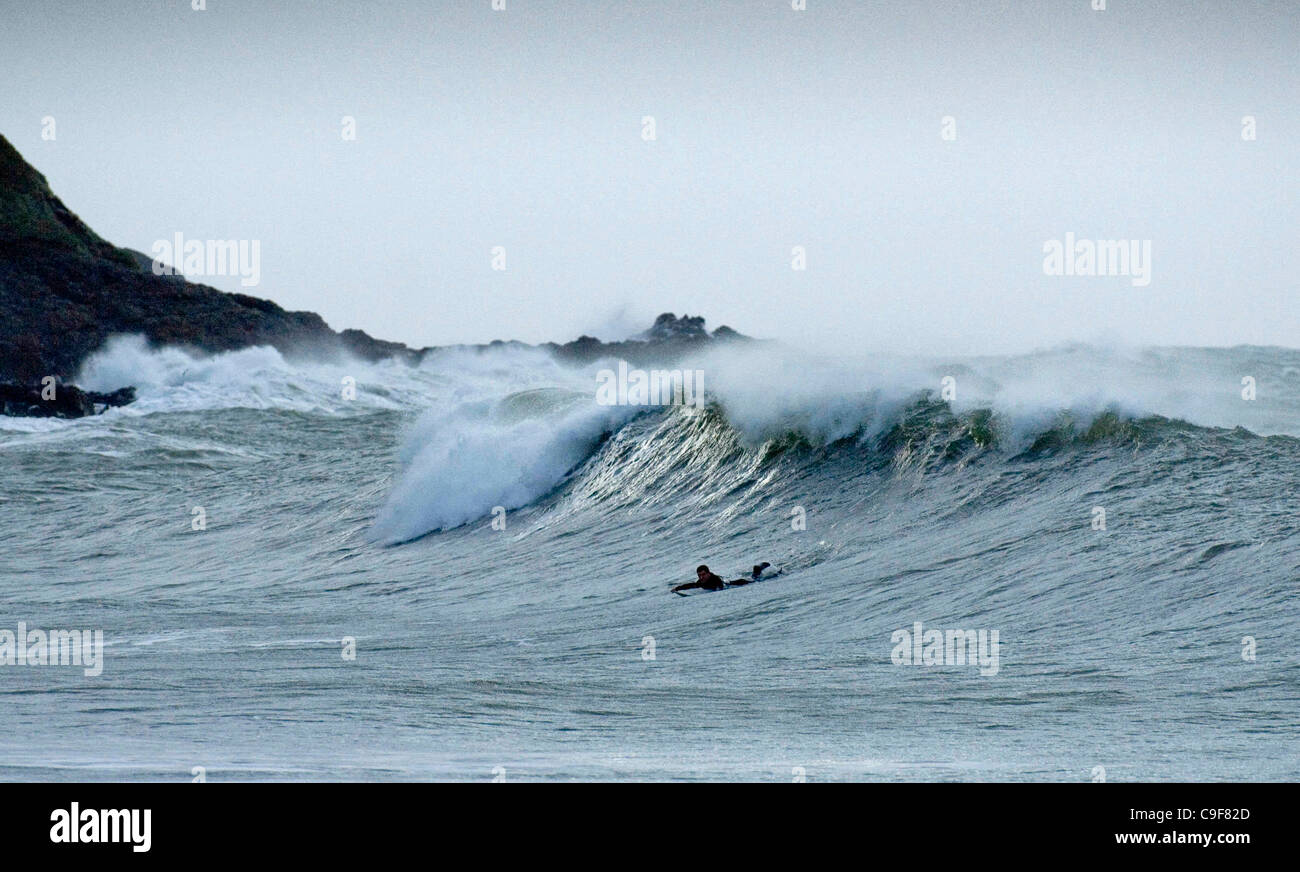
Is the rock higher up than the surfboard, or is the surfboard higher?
the rock

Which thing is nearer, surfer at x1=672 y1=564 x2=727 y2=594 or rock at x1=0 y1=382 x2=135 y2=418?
surfer at x1=672 y1=564 x2=727 y2=594

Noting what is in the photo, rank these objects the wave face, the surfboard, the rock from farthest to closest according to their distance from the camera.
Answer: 1. the rock
2. the surfboard
3. the wave face

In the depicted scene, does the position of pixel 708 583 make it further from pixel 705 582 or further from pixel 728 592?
pixel 728 592

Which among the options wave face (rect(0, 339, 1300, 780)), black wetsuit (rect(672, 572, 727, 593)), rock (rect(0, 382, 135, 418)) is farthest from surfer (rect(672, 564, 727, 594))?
rock (rect(0, 382, 135, 418))

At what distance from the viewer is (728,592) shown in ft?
38.8

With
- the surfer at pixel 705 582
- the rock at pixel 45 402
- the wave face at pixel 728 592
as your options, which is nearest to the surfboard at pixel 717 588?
the surfer at pixel 705 582

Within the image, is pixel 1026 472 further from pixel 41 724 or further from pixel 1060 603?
pixel 41 724

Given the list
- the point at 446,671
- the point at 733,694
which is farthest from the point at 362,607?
the point at 733,694

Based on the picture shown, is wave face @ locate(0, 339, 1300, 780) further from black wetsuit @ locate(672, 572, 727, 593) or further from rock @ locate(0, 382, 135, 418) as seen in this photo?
rock @ locate(0, 382, 135, 418)

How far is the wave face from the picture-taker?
693cm

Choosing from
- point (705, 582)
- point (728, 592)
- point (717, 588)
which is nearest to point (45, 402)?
point (705, 582)

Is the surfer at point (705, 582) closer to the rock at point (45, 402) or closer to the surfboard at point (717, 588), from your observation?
the surfboard at point (717, 588)

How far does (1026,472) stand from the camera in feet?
45.4
